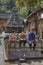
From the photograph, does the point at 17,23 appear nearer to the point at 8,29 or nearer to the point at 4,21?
the point at 8,29

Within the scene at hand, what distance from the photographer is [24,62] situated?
38.3 ft

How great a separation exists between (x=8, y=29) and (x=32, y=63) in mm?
57169

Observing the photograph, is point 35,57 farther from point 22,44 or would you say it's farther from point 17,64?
point 22,44

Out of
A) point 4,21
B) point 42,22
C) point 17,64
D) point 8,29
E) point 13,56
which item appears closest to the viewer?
point 17,64

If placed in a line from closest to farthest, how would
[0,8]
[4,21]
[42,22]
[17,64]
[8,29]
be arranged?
[17,64] → [42,22] → [8,29] → [4,21] → [0,8]

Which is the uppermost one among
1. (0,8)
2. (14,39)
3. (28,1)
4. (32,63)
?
(0,8)

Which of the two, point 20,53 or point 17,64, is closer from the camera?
point 17,64

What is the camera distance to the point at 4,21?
82.0 meters

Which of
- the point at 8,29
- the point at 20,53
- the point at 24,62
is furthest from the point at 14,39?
the point at 8,29

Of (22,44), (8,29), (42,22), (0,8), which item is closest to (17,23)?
(8,29)

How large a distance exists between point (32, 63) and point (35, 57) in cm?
118

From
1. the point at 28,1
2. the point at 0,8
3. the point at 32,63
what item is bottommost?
the point at 32,63

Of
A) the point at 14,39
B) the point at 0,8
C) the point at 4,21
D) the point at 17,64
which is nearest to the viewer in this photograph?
the point at 17,64

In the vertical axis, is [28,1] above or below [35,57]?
above
